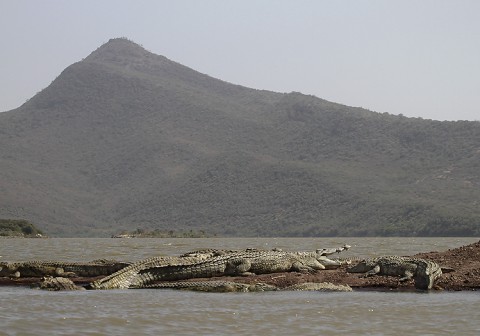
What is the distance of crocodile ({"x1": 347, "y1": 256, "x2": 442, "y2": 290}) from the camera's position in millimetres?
16109

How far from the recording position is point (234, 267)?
59.3ft

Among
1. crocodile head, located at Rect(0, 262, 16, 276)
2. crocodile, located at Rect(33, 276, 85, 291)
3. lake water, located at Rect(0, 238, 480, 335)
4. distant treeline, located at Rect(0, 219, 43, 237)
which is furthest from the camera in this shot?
distant treeline, located at Rect(0, 219, 43, 237)

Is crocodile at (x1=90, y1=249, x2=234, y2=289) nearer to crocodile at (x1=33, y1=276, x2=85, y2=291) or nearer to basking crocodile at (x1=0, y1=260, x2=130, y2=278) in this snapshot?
crocodile at (x1=33, y1=276, x2=85, y2=291)

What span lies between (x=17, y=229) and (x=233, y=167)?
38515mm

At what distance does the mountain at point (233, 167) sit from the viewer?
96688 mm

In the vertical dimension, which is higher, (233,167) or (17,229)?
(233,167)

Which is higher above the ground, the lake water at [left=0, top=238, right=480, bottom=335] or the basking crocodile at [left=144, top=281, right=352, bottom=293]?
the basking crocodile at [left=144, top=281, right=352, bottom=293]

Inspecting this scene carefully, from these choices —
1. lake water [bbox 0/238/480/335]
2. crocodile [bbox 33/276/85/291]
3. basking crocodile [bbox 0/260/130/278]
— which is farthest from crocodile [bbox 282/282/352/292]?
basking crocodile [bbox 0/260/130/278]

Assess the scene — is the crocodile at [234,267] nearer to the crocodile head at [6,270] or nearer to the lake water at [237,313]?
the lake water at [237,313]

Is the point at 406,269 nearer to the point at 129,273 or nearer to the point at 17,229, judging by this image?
the point at 129,273

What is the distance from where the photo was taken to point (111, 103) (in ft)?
504

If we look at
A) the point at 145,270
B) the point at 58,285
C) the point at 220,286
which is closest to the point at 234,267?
the point at 220,286

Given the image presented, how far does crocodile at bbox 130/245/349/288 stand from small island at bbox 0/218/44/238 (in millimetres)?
60421

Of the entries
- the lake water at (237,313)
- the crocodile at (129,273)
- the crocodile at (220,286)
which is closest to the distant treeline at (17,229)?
the crocodile at (129,273)
